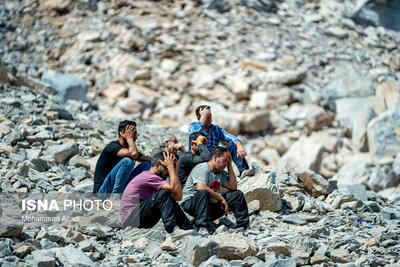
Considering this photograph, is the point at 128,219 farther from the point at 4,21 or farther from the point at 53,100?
the point at 4,21

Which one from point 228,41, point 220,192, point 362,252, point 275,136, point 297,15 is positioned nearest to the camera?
point 362,252

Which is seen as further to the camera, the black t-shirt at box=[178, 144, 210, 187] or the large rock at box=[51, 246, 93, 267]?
the black t-shirt at box=[178, 144, 210, 187]

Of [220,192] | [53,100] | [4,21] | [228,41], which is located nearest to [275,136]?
[228,41]

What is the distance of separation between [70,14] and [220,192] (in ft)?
51.5

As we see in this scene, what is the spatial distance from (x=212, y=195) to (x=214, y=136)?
170cm

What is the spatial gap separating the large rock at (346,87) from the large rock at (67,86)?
7309mm

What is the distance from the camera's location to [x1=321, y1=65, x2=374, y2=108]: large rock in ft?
52.7

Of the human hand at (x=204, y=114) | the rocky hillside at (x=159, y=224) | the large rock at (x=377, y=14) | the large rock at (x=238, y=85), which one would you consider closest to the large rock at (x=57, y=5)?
the large rock at (x=238, y=85)

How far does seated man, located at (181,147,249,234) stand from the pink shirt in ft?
1.19

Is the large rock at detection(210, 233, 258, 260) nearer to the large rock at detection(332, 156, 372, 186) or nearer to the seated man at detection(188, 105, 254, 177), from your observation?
the seated man at detection(188, 105, 254, 177)

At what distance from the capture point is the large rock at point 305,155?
13.2 m

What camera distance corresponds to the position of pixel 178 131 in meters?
11.9

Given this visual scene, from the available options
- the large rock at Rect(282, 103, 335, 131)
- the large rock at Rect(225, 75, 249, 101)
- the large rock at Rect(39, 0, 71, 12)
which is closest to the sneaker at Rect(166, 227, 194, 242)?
the large rock at Rect(282, 103, 335, 131)

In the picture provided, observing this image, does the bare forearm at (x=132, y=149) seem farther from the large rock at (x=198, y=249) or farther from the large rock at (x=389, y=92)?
the large rock at (x=389, y=92)
